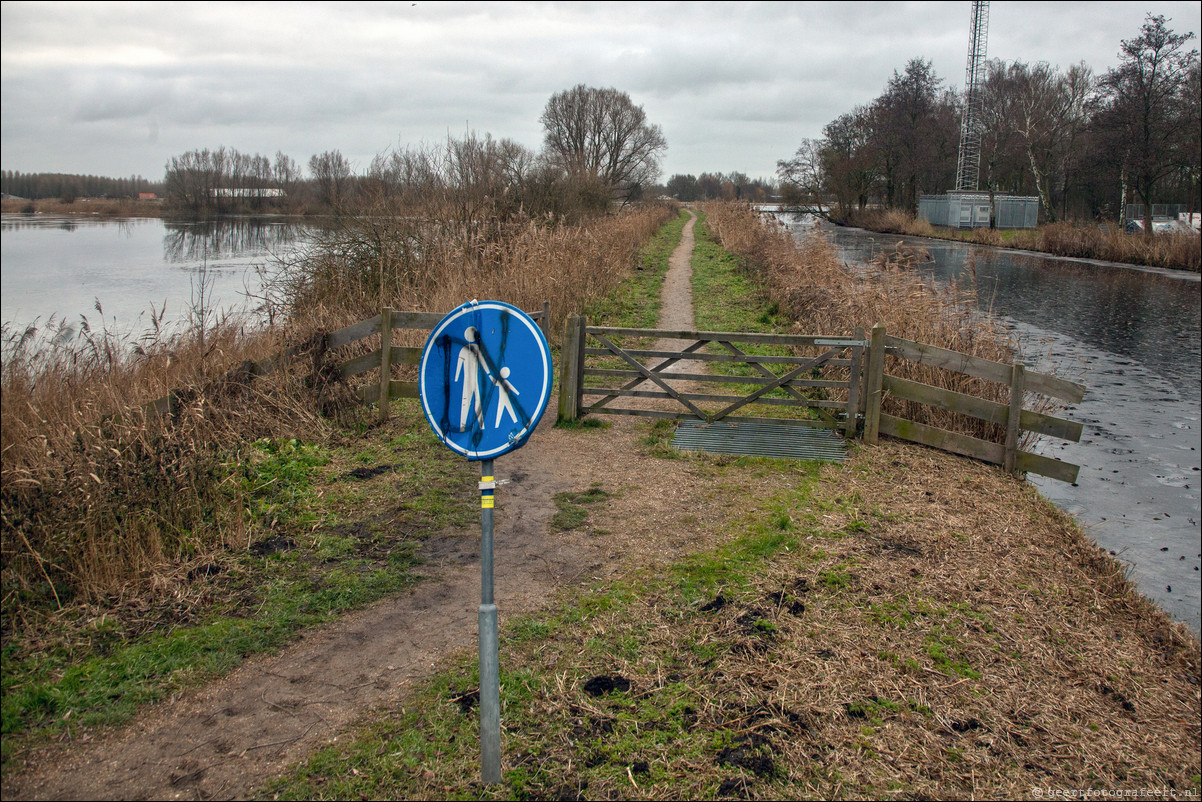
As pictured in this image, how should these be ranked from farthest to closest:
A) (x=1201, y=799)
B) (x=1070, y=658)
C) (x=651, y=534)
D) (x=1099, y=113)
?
(x=1099, y=113), (x=651, y=534), (x=1070, y=658), (x=1201, y=799)

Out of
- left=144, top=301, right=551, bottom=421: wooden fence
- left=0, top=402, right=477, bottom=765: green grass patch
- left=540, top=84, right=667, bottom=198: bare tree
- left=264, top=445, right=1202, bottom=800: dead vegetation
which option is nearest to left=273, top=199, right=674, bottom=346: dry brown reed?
left=144, top=301, right=551, bottom=421: wooden fence

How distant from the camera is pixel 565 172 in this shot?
25406 millimetres

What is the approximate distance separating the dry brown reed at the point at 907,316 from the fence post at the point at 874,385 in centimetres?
97

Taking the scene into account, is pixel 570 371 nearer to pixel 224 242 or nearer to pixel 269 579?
pixel 269 579

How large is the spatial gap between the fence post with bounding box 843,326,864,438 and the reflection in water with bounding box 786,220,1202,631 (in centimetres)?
243

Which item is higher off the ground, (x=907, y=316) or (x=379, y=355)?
(x=907, y=316)

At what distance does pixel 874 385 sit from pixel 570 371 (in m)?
3.45

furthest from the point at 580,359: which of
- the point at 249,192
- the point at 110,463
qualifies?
the point at 249,192

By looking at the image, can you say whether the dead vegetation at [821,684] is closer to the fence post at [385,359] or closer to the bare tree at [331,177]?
the fence post at [385,359]

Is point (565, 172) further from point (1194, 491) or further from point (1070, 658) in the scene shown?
point (1070, 658)

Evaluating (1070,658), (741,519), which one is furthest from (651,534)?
(1070,658)

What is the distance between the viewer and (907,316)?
37.3ft

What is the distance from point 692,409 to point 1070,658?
15.8 ft

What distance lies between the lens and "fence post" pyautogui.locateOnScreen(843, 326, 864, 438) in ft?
28.8
